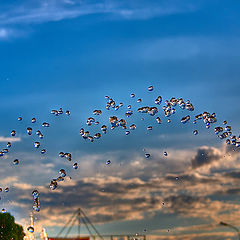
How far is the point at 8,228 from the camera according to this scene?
43469 mm

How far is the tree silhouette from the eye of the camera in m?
43.3

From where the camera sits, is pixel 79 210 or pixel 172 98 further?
pixel 79 210

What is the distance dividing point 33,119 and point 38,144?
3.82 ft

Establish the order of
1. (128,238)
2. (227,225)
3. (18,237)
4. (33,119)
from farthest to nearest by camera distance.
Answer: (18,237) → (128,238) → (227,225) → (33,119)

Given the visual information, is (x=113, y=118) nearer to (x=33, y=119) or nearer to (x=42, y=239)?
(x=33, y=119)

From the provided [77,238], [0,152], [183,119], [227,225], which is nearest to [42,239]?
[77,238]

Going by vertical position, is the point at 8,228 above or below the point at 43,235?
above

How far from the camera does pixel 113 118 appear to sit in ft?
59.5

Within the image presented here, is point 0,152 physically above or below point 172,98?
below

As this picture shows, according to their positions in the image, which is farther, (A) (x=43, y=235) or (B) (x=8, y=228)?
(A) (x=43, y=235)

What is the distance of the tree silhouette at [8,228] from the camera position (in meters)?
43.3

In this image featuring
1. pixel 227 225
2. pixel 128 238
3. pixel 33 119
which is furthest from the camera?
pixel 128 238

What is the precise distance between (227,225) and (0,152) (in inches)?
898

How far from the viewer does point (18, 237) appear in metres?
44.7
